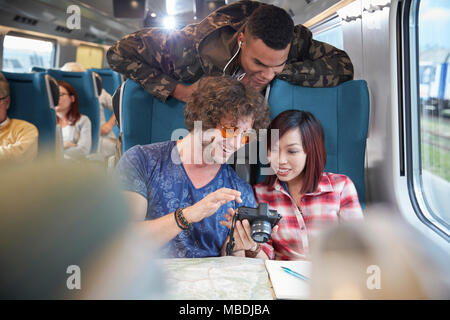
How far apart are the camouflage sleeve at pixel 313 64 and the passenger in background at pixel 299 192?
18 centimetres

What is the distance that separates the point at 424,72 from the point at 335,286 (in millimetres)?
1057

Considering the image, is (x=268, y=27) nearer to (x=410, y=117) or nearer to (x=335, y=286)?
(x=410, y=117)

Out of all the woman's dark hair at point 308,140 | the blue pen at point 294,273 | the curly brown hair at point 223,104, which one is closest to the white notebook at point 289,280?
the blue pen at point 294,273

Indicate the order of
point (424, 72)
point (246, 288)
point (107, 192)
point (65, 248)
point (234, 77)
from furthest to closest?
point (424, 72) < point (234, 77) < point (246, 288) < point (107, 192) < point (65, 248)

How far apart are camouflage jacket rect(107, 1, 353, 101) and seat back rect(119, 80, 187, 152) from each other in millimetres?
36

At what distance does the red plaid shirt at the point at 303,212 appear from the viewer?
1.31 meters

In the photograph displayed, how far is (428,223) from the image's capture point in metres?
1.40

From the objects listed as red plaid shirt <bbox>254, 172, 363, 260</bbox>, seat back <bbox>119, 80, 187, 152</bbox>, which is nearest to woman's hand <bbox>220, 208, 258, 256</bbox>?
red plaid shirt <bbox>254, 172, 363, 260</bbox>

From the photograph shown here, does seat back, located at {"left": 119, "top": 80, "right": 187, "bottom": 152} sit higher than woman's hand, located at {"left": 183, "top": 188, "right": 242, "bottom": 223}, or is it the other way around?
seat back, located at {"left": 119, "top": 80, "right": 187, "bottom": 152}

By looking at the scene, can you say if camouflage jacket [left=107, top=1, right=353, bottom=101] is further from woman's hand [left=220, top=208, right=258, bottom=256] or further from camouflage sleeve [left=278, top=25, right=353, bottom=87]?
woman's hand [left=220, top=208, right=258, bottom=256]

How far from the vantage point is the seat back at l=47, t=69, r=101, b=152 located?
1.50 metres

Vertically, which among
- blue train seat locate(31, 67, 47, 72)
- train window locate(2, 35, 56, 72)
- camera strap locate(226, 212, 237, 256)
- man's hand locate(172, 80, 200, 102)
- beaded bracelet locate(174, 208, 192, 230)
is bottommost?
camera strap locate(226, 212, 237, 256)
